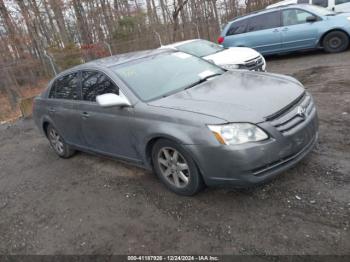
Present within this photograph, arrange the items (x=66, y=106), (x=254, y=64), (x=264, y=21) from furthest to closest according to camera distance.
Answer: (x=264, y=21), (x=254, y=64), (x=66, y=106)

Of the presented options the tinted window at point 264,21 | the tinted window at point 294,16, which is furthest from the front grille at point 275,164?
the tinted window at point 264,21

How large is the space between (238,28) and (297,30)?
205 centimetres

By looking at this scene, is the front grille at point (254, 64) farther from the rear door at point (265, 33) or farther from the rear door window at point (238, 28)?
the rear door window at point (238, 28)

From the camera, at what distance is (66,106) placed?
485 centimetres

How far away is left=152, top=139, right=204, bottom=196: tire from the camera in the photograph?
329cm

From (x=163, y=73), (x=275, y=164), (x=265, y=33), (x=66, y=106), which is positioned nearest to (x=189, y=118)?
(x=275, y=164)

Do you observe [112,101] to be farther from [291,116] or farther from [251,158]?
[291,116]

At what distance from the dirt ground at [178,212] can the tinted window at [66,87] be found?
1204 mm

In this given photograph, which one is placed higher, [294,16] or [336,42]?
[294,16]

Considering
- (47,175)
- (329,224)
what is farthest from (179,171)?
(47,175)

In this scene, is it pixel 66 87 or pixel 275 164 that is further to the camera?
pixel 66 87

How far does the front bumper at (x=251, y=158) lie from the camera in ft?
9.57

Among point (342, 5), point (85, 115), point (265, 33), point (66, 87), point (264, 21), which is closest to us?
point (85, 115)

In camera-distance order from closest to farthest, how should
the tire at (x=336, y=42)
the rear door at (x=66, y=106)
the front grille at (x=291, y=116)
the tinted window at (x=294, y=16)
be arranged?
the front grille at (x=291, y=116), the rear door at (x=66, y=106), the tire at (x=336, y=42), the tinted window at (x=294, y=16)
